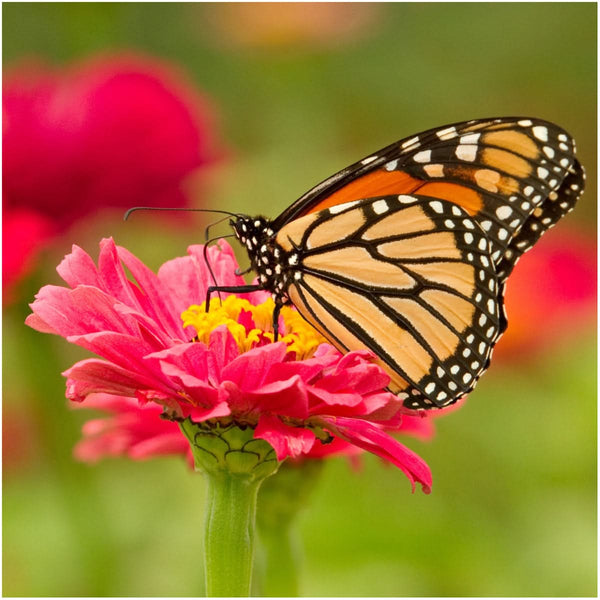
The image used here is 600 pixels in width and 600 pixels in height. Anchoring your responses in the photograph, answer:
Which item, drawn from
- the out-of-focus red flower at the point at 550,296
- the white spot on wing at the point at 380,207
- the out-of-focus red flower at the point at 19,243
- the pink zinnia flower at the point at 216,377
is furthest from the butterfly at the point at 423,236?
the out-of-focus red flower at the point at 550,296

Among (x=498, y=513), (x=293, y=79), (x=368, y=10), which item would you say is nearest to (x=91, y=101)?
(x=498, y=513)

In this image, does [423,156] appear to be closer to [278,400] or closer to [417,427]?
[417,427]

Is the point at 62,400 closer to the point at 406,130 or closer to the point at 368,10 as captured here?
the point at 406,130

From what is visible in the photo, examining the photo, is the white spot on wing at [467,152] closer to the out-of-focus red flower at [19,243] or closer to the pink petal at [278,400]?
the pink petal at [278,400]

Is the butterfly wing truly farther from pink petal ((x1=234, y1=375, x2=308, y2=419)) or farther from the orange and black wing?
pink petal ((x1=234, y1=375, x2=308, y2=419))

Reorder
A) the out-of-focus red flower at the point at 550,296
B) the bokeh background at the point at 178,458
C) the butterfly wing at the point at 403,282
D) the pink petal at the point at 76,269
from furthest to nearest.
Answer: the out-of-focus red flower at the point at 550,296 → the bokeh background at the point at 178,458 → the butterfly wing at the point at 403,282 → the pink petal at the point at 76,269

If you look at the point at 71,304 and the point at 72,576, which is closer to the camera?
the point at 71,304
